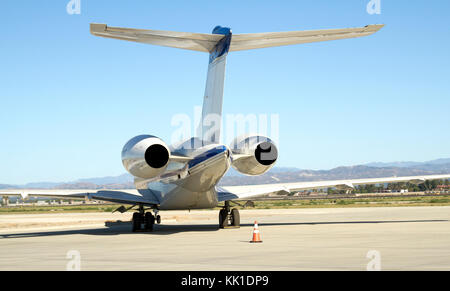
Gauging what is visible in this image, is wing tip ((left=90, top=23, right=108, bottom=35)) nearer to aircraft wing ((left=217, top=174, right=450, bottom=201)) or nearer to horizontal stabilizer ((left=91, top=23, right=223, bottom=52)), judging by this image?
horizontal stabilizer ((left=91, top=23, right=223, bottom=52))

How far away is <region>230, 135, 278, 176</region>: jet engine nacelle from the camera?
22.3 m

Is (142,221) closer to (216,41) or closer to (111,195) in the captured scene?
(111,195)

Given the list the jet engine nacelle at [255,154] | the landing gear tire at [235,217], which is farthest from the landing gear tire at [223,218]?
the jet engine nacelle at [255,154]

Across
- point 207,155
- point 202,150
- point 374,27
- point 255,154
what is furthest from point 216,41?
point 374,27

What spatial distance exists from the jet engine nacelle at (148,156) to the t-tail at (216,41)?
2380 millimetres

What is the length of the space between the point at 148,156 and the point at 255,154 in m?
4.70

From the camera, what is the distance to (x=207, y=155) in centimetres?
2073

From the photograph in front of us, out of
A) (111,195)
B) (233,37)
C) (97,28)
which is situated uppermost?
(233,37)

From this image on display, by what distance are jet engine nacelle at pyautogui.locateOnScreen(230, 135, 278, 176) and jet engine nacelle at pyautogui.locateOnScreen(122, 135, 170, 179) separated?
3809mm

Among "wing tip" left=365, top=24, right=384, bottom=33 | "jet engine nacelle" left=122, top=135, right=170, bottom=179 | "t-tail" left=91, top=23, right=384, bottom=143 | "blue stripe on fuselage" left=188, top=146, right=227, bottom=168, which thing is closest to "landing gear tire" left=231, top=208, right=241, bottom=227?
"t-tail" left=91, top=23, right=384, bottom=143

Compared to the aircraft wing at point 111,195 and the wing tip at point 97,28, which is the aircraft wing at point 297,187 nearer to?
the aircraft wing at point 111,195
